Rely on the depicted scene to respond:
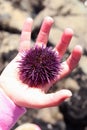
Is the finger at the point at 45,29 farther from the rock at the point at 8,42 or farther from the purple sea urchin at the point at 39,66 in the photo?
the rock at the point at 8,42

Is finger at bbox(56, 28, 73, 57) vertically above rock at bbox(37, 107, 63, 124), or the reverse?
finger at bbox(56, 28, 73, 57)

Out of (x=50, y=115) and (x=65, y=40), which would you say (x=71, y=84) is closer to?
(x=50, y=115)

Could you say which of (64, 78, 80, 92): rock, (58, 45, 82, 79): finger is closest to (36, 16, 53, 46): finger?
(58, 45, 82, 79): finger

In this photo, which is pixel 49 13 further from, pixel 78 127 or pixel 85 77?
pixel 78 127

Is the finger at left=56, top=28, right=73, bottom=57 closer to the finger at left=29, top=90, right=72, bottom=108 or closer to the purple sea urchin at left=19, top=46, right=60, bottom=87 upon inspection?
the purple sea urchin at left=19, top=46, right=60, bottom=87

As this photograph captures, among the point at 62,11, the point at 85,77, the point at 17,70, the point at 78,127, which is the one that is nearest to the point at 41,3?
the point at 62,11

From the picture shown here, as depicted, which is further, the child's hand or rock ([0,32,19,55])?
rock ([0,32,19,55])

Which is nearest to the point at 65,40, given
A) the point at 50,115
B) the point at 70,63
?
the point at 70,63
